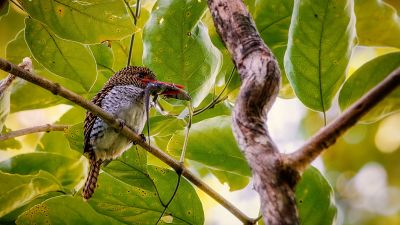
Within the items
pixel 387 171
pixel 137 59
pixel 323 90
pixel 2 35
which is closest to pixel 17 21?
pixel 2 35

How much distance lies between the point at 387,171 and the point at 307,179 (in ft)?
7.81

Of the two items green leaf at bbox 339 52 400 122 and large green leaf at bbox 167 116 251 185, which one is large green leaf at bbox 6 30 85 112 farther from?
green leaf at bbox 339 52 400 122

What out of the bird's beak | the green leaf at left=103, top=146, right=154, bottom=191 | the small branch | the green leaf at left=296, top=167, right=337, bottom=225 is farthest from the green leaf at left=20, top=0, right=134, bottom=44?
the small branch

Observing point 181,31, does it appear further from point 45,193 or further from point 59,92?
point 45,193

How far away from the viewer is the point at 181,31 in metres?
1.71

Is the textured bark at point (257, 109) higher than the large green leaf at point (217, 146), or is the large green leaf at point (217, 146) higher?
the textured bark at point (257, 109)

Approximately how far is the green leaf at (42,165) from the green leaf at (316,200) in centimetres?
100

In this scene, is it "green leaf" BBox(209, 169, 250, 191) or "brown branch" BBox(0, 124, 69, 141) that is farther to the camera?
"green leaf" BBox(209, 169, 250, 191)

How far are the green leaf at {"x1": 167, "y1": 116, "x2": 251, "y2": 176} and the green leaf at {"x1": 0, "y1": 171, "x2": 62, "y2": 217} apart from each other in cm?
50

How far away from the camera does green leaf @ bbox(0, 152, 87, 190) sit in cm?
201

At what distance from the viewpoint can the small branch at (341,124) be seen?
84 cm

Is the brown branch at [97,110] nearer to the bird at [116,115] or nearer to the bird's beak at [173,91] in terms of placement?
the bird's beak at [173,91]

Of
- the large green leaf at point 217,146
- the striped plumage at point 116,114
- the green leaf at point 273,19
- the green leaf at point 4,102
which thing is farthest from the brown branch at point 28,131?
the green leaf at point 273,19

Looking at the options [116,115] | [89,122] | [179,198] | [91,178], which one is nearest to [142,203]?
[179,198]
